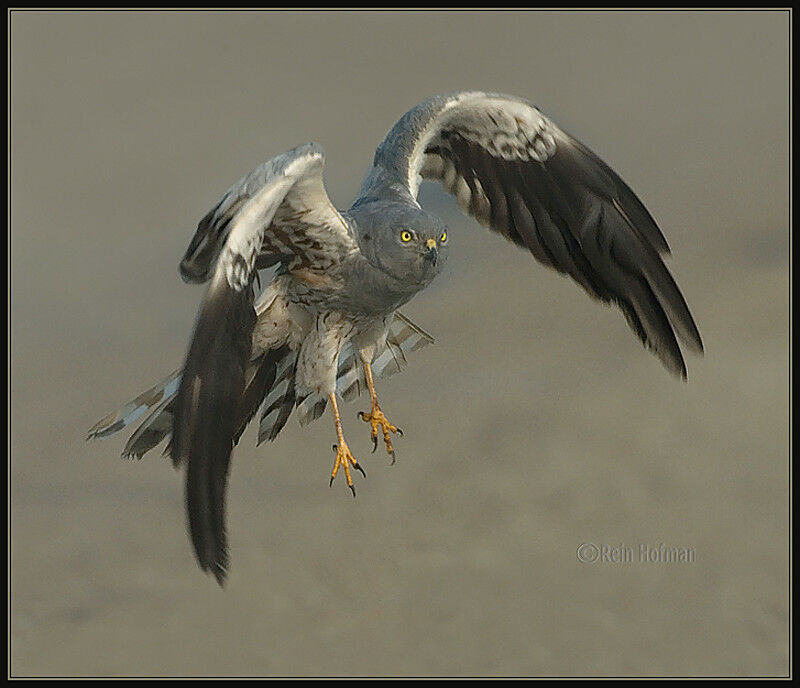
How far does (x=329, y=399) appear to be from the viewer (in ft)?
22.0

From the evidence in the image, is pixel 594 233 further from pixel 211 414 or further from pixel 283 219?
pixel 211 414

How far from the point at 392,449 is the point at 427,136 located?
72.7 inches

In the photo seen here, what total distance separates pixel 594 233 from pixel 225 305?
2.50 meters

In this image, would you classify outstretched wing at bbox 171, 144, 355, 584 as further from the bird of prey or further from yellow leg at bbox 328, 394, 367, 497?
yellow leg at bbox 328, 394, 367, 497

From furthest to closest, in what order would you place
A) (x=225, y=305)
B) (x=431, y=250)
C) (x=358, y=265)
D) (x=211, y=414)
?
(x=358, y=265)
(x=431, y=250)
(x=225, y=305)
(x=211, y=414)

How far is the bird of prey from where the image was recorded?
18.0 ft

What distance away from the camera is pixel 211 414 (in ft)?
17.7

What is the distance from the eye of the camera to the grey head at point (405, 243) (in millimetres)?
6102

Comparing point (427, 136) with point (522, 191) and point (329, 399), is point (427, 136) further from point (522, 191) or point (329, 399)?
point (329, 399)

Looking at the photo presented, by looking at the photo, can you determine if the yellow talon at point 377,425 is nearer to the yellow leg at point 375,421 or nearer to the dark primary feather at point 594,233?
the yellow leg at point 375,421

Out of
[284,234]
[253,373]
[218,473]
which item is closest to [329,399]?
[253,373]

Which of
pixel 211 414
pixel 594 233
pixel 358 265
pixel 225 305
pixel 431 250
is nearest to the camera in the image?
pixel 211 414

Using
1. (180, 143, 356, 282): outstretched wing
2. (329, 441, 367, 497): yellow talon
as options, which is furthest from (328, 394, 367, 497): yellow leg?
(180, 143, 356, 282): outstretched wing

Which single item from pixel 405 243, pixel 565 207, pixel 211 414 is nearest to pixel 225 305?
pixel 211 414
